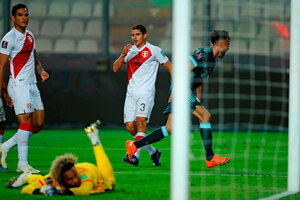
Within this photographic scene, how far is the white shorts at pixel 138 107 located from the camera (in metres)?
8.70

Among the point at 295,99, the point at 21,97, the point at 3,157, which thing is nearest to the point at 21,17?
the point at 21,97

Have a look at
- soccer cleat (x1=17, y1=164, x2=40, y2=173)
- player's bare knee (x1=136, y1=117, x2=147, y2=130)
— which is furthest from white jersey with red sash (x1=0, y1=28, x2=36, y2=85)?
player's bare knee (x1=136, y1=117, x2=147, y2=130)

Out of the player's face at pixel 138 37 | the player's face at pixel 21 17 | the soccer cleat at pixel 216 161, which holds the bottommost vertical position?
the soccer cleat at pixel 216 161

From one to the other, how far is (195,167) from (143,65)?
148cm

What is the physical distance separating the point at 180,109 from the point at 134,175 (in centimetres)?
293

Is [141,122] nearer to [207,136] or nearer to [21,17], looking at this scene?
[207,136]

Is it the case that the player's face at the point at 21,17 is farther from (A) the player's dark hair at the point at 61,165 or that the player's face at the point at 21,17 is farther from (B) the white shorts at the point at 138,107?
(A) the player's dark hair at the point at 61,165

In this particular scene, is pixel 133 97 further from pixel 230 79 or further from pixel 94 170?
pixel 230 79

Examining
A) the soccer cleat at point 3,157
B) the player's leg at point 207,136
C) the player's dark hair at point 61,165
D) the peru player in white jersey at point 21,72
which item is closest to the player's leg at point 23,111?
the peru player in white jersey at point 21,72

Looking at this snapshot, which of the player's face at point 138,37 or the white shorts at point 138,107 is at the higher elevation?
the player's face at point 138,37

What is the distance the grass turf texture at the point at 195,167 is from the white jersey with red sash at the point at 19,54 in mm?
1039

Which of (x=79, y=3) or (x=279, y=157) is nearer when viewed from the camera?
(x=279, y=157)

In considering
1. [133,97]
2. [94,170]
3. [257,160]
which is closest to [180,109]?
[94,170]

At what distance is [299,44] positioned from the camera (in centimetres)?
603
